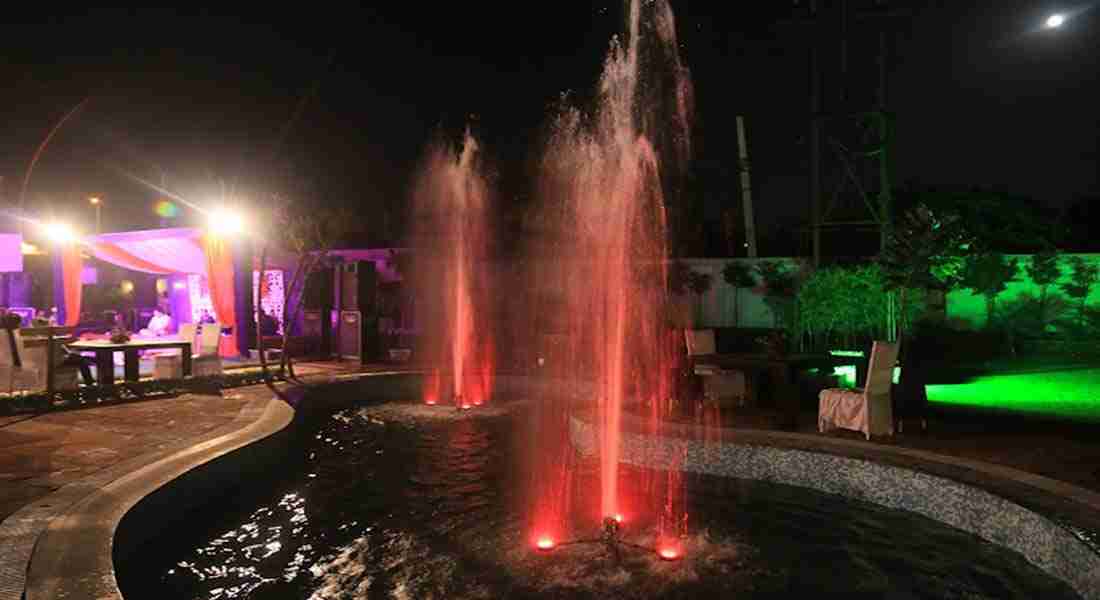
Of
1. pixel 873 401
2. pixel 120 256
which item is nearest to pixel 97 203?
pixel 120 256

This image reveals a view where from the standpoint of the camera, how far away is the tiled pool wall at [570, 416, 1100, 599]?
4699mm

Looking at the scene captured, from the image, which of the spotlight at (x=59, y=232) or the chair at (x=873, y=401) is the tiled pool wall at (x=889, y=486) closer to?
the chair at (x=873, y=401)

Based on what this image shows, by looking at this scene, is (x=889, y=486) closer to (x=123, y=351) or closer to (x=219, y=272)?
(x=123, y=351)

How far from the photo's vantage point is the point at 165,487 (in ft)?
18.5

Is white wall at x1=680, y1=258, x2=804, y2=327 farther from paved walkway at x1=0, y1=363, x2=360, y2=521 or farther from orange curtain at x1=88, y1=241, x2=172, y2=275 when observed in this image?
orange curtain at x1=88, y1=241, x2=172, y2=275

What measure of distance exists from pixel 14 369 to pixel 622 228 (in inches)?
347

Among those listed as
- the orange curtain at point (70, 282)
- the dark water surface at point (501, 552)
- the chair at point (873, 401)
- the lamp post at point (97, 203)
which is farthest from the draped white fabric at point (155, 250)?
the chair at point (873, 401)

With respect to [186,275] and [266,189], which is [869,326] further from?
[186,275]

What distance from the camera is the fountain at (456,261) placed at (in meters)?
18.0

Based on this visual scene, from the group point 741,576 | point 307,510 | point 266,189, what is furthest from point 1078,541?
point 266,189

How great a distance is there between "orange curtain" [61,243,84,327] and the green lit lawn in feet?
54.5

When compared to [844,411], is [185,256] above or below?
above

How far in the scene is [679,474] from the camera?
7.44 m

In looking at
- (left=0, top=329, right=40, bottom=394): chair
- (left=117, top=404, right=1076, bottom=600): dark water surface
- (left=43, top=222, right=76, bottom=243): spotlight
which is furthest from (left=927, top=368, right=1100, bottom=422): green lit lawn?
(left=43, top=222, right=76, bottom=243): spotlight
